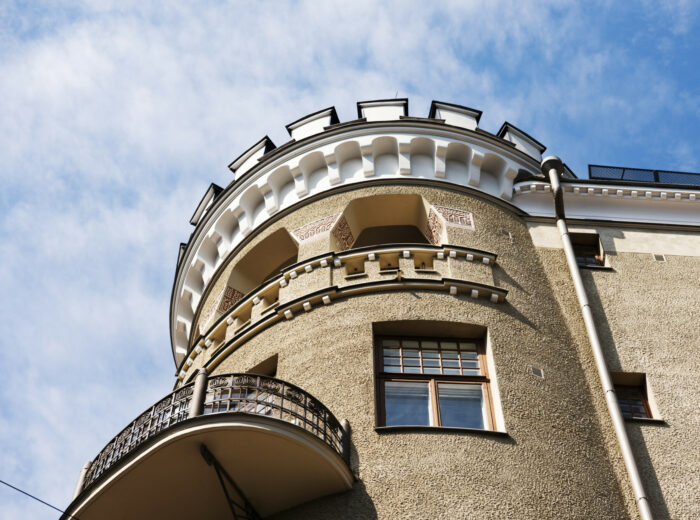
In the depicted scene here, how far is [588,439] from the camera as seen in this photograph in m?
12.4

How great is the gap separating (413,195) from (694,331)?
5.83 metres

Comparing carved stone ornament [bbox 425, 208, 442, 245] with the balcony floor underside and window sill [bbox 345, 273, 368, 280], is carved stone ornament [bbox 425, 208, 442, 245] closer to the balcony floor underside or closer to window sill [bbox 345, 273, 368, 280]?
window sill [bbox 345, 273, 368, 280]

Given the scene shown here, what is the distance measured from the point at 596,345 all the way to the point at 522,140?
7.37 metres

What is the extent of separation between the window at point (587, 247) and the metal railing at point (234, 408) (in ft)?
25.6

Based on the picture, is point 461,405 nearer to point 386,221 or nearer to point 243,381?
point 243,381

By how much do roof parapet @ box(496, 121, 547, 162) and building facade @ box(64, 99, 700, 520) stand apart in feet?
0.21

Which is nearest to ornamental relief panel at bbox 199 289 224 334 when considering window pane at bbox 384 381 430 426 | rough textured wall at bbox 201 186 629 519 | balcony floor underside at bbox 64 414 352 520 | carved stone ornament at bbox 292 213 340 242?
carved stone ornament at bbox 292 213 340 242

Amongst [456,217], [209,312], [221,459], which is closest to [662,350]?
[456,217]

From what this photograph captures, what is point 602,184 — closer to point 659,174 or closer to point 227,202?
point 659,174

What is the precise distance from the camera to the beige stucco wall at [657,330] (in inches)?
487

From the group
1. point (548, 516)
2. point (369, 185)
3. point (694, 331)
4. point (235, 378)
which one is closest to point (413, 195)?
point (369, 185)

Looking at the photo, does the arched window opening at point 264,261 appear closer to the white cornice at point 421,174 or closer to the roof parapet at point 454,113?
the white cornice at point 421,174

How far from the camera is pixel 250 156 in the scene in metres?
20.7

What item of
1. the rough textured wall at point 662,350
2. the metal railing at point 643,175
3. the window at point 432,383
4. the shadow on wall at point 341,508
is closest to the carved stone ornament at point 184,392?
the shadow on wall at point 341,508
